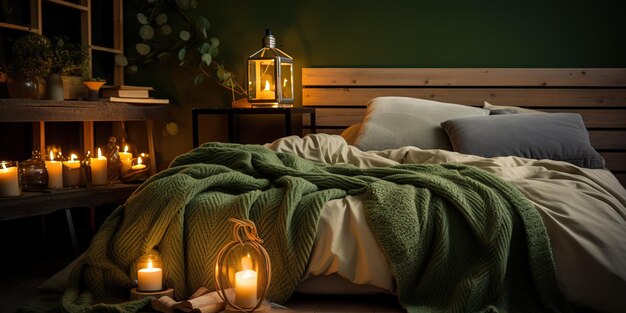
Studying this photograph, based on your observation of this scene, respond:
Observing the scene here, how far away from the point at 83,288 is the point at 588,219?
153 cm

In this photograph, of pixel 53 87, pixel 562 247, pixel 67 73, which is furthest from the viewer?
pixel 67 73

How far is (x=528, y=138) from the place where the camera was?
10.3 feet

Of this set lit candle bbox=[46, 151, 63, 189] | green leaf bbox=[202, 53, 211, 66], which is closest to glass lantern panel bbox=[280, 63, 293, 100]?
green leaf bbox=[202, 53, 211, 66]

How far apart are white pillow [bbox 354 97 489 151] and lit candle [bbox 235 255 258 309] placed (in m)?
1.57

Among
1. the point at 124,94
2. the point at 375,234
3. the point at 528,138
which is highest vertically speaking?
the point at 124,94

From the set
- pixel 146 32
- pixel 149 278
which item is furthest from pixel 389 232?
pixel 146 32

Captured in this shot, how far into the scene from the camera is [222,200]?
2170 mm

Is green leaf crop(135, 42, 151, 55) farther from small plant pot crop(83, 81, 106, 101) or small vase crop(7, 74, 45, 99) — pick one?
small vase crop(7, 74, 45, 99)

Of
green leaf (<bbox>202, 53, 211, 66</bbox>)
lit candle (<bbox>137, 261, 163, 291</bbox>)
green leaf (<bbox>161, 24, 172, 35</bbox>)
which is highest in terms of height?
green leaf (<bbox>161, 24, 172, 35</bbox>)

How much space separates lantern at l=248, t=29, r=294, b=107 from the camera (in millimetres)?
3898

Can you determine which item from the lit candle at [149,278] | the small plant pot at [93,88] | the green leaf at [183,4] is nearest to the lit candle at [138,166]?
the small plant pot at [93,88]

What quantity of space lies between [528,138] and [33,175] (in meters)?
2.14

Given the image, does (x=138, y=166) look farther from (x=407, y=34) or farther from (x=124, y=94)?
(x=407, y=34)

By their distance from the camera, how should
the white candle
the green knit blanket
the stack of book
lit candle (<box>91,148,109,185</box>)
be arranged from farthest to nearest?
the stack of book → lit candle (<box>91,148,109,185</box>) → the white candle → the green knit blanket
